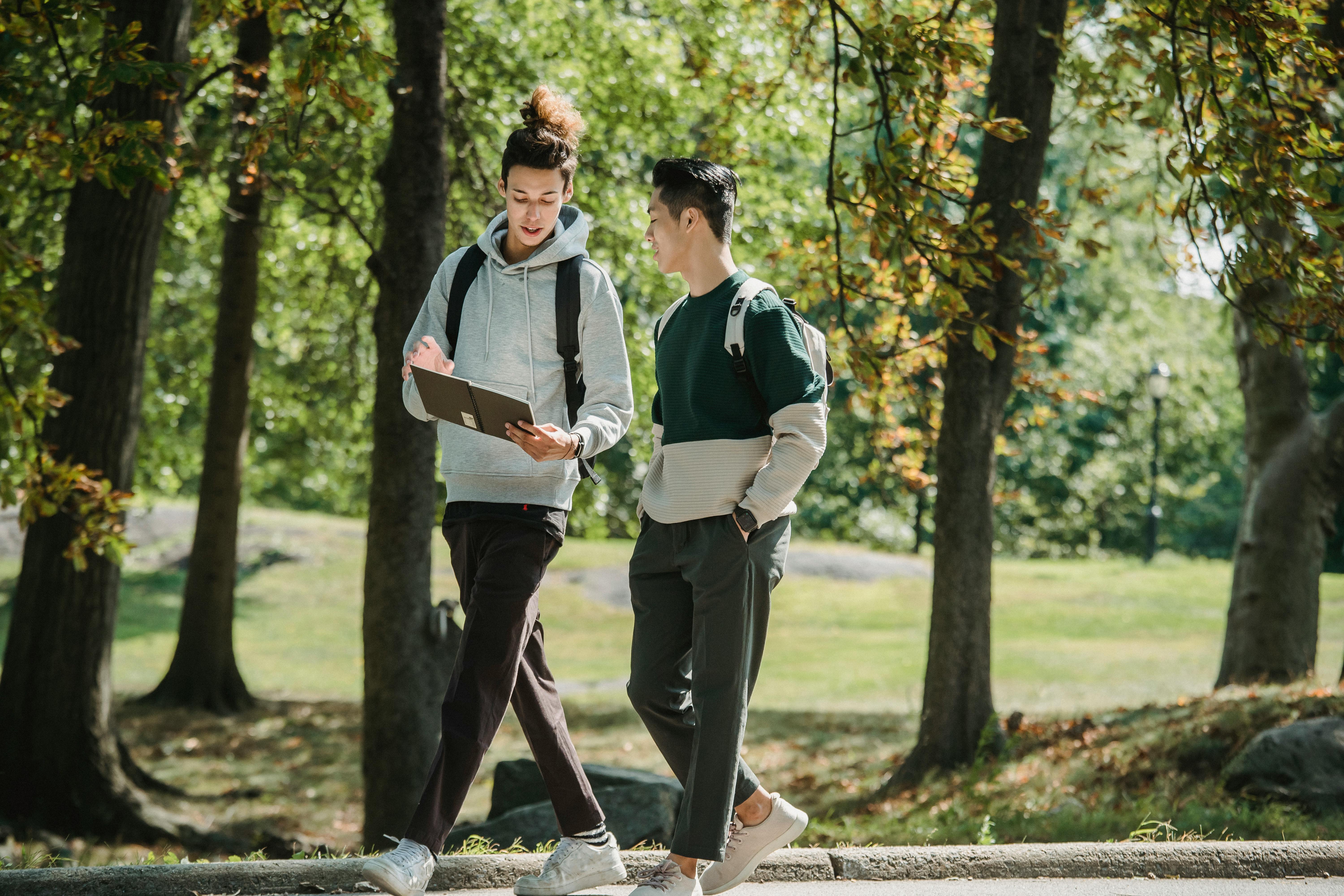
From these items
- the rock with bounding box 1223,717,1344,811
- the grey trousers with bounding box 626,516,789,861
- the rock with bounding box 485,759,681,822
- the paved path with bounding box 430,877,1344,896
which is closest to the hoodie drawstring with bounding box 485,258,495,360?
the grey trousers with bounding box 626,516,789,861

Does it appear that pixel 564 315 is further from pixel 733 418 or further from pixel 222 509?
pixel 222 509

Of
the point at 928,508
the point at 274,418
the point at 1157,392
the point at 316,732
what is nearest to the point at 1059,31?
the point at 316,732

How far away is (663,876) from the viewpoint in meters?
3.56

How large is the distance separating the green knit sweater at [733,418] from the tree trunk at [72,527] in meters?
4.98

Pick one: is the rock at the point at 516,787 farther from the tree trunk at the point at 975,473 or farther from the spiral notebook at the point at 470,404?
the spiral notebook at the point at 470,404

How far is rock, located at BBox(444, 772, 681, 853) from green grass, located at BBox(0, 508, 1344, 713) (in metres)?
7.09

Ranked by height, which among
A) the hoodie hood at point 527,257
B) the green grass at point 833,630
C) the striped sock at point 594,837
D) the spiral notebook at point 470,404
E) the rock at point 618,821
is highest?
the hoodie hood at point 527,257

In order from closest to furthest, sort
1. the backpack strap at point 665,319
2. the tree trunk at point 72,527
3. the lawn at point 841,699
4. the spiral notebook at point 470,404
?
the spiral notebook at point 470,404
the backpack strap at point 665,319
the tree trunk at point 72,527
the lawn at point 841,699

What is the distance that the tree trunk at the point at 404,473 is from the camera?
693 centimetres

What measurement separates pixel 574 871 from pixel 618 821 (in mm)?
2222

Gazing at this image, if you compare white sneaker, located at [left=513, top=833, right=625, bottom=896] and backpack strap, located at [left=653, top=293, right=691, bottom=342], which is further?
backpack strap, located at [left=653, top=293, right=691, bottom=342]

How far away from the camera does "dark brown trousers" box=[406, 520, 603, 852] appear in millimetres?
3627

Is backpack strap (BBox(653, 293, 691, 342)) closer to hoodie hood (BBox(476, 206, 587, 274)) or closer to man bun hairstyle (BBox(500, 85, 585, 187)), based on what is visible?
hoodie hood (BBox(476, 206, 587, 274))

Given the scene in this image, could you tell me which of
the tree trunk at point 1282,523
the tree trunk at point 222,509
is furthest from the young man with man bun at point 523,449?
the tree trunk at point 222,509
